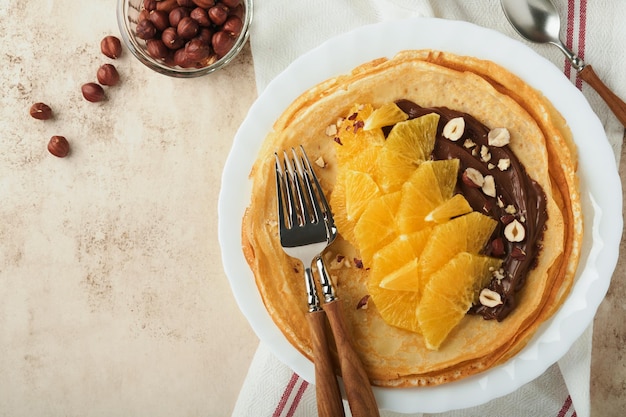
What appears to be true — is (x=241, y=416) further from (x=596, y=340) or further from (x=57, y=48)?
(x=57, y=48)

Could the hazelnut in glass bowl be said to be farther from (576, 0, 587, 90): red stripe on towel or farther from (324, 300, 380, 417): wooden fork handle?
(576, 0, 587, 90): red stripe on towel

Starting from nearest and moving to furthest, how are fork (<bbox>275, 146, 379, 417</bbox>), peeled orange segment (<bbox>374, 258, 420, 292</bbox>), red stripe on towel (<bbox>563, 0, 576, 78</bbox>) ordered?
1. peeled orange segment (<bbox>374, 258, 420, 292</bbox>)
2. fork (<bbox>275, 146, 379, 417</bbox>)
3. red stripe on towel (<bbox>563, 0, 576, 78</bbox>)

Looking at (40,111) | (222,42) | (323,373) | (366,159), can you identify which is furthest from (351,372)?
(40,111)

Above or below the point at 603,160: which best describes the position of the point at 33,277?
below

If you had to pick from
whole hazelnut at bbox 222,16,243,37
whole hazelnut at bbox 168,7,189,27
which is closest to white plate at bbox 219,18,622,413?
whole hazelnut at bbox 222,16,243,37

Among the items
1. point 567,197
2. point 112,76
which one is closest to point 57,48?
point 112,76

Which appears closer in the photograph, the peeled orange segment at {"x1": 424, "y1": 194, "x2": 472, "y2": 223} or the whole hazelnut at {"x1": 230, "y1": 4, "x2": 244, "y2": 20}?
the peeled orange segment at {"x1": 424, "y1": 194, "x2": 472, "y2": 223}
